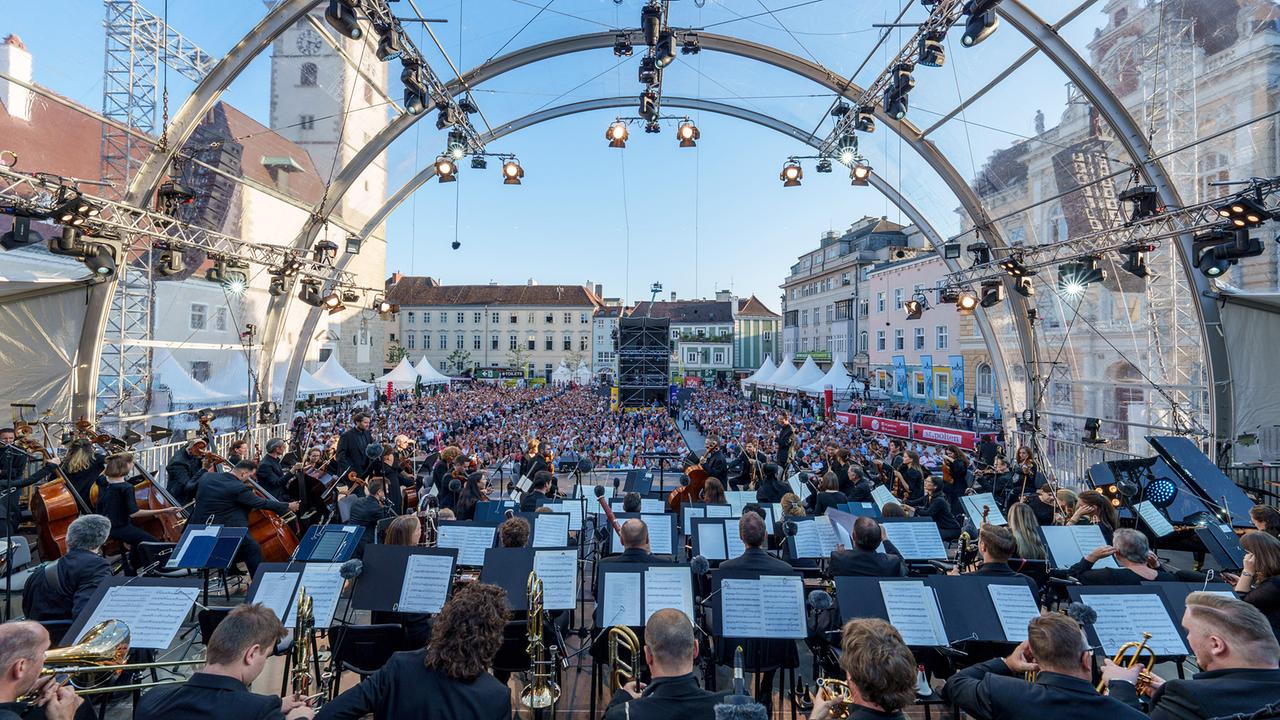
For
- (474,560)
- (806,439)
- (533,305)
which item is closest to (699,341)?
(533,305)

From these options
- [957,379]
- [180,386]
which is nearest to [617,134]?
[180,386]

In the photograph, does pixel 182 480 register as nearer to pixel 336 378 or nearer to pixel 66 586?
pixel 66 586

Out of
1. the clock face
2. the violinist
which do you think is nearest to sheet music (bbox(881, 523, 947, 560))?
the violinist

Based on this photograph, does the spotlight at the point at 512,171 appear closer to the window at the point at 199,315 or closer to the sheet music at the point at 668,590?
the sheet music at the point at 668,590

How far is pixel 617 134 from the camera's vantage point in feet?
38.4

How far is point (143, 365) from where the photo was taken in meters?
17.7

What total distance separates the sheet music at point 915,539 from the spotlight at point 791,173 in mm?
9983

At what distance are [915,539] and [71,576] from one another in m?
7.11

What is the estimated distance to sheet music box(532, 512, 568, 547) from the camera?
573 centimetres

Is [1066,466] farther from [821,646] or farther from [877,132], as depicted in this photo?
[821,646]

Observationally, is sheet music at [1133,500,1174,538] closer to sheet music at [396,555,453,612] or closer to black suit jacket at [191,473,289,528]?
sheet music at [396,555,453,612]

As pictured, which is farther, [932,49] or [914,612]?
[932,49]

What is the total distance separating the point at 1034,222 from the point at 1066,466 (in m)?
5.67

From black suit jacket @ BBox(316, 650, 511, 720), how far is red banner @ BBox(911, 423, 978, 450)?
1778 centimetres
